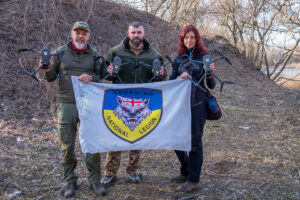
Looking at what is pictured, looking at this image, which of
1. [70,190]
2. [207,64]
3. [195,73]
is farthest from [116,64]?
[70,190]

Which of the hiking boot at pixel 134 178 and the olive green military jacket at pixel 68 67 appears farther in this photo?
the hiking boot at pixel 134 178

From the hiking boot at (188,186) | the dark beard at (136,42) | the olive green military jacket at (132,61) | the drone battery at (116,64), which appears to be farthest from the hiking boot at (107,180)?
the dark beard at (136,42)

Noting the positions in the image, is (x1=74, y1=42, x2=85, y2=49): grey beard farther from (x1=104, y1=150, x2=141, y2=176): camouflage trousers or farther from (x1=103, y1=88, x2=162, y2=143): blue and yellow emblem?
(x1=104, y1=150, x2=141, y2=176): camouflage trousers

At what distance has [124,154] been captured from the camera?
5.90m

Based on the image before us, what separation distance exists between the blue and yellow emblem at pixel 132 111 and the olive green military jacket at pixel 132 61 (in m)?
0.25

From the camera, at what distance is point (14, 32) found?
10555mm

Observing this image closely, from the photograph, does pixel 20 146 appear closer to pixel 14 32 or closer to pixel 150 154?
pixel 150 154

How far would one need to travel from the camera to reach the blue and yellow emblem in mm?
4047

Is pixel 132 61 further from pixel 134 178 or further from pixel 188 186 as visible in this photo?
pixel 188 186

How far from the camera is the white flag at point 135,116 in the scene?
3961mm

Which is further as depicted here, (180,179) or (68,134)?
(180,179)

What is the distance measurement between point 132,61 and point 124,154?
2.42 meters

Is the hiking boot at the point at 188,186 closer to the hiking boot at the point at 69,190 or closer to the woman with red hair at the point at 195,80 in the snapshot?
the woman with red hair at the point at 195,80

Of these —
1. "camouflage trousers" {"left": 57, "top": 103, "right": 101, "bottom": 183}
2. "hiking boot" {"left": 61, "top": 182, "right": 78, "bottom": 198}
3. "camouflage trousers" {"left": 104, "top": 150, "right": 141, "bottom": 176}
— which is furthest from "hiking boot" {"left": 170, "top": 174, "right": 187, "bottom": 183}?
"hiking boot" {"left": 61, "top": 182, "right": 78, "bottom": 198}
